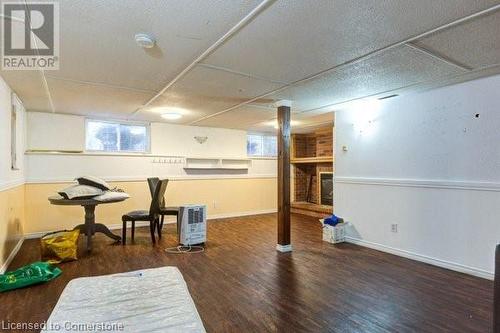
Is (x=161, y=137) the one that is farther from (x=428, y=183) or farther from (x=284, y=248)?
(x=428, y=183)

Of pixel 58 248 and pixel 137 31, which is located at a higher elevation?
pixel 137 31

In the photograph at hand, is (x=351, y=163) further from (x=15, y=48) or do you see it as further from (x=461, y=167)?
(x=15, y=48)

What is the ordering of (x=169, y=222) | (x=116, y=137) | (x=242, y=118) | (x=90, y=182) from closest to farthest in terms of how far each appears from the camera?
(x=90, y=182)
(x=242, y=118)
(x=116, y=137)
(x=169, y=222)

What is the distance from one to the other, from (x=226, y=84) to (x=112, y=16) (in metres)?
1.50

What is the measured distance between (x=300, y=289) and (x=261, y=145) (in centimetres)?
485

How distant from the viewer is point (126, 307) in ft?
6.23

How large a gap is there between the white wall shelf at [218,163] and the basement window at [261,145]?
0.37 m

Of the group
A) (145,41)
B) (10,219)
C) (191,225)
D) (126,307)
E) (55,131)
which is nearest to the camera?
(126,307)

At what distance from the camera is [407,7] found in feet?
5.33

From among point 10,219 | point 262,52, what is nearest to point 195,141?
point 10,219

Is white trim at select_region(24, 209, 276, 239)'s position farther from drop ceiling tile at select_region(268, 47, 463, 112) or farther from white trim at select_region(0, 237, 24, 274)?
drop ceiling tile at select_region(268, 47, 463, 112)

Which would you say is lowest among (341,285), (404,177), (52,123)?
(341,285)

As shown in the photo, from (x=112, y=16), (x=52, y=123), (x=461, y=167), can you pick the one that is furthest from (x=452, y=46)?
(x=52, y=123)

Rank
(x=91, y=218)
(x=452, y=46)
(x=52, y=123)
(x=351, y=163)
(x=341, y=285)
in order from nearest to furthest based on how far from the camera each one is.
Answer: (x=452, y=46)
(x=341, y=285)
(x=91, y=218)
(x=351, y=163)
(x=52, y=123)
